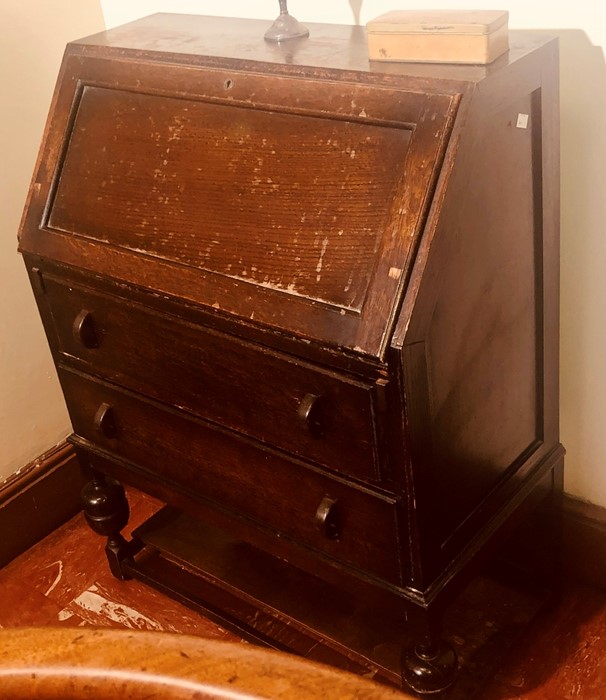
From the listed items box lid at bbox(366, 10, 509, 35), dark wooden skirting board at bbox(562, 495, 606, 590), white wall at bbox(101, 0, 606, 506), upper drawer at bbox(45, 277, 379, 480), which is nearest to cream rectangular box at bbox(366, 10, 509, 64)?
box lid at bbox(366, 10, 509, 35)

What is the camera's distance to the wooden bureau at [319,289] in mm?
1132

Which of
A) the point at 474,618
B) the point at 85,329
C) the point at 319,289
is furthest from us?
the point at 474,618

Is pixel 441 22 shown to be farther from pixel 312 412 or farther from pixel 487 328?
pixel 312 412

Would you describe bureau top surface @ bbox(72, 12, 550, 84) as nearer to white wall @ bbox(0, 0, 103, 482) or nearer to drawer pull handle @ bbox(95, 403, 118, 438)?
white wall @ bbox(0, 0, 103, 482)

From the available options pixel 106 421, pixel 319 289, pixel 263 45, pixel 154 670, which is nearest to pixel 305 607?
pixel 106 421

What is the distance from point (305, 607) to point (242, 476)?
431 mm

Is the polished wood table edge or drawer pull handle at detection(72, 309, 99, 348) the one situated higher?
the polished wood table edge

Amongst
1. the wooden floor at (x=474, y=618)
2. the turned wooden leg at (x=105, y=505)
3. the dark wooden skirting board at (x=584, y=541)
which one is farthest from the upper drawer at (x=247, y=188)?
the dark wooden skirting board at (x=584, y=541)

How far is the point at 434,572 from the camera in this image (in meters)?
1.31

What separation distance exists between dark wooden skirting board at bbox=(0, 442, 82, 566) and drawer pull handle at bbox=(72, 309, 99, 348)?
704mm

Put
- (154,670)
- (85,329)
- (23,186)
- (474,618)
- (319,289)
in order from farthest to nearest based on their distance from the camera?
(23,186) → (474,618) → (85,329) → (319,289) → (154,670)

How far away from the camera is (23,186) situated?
194 centimetres

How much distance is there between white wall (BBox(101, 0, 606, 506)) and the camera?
1380 mm

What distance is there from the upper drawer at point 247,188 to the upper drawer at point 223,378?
0.22 ft
